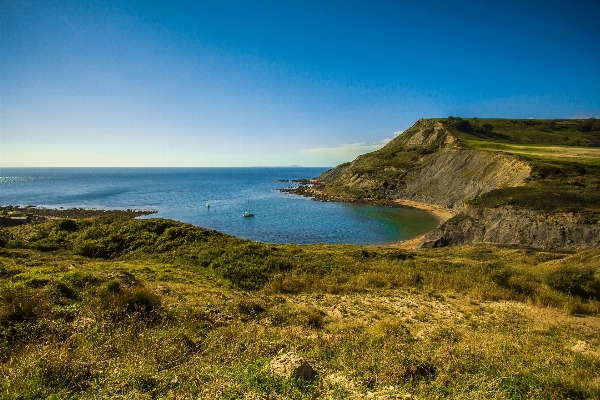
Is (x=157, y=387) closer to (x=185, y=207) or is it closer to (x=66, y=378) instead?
(x=66, y=378)

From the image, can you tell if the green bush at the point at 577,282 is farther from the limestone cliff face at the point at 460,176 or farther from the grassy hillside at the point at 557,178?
the limestone cliff face at the point at 460,176

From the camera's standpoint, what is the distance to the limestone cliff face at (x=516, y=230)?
31078 mm

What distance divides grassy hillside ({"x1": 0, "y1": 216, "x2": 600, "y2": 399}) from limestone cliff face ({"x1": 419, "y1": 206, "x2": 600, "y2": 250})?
11470mm

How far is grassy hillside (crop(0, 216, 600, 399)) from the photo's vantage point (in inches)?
256

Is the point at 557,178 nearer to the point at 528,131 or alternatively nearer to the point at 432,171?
the point at 432,171

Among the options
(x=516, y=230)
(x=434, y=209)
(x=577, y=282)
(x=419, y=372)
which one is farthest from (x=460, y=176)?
(x=419, y=372)

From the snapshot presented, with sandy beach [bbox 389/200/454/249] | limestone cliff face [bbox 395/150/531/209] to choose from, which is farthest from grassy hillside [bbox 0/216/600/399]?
limestone cliff face [bbox 395/150/531/209]

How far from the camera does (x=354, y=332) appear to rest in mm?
10391

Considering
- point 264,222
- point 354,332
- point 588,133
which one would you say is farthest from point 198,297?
point 588,133

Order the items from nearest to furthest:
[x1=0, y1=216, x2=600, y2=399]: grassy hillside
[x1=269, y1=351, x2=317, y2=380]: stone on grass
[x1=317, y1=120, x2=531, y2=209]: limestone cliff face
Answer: [x1=0, y1=216, x2=600, y2=399]: grassy hillside → [x1=269, y1=351, x2=317, y2=380]: stone on grass → [x1=317, y1=120, x2=531, y2=209]: limestone cliff face

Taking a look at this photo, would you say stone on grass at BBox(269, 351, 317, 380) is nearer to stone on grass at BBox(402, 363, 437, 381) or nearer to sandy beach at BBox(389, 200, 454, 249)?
stone on grass at BBox(402, 363, 437, 381)

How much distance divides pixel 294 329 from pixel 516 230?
35.4m

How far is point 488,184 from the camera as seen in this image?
203 ft

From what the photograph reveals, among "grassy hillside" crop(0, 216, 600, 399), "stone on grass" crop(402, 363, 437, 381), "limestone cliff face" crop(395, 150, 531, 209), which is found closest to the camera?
"grassy hillside" crop(0, 216, 600, 399)
